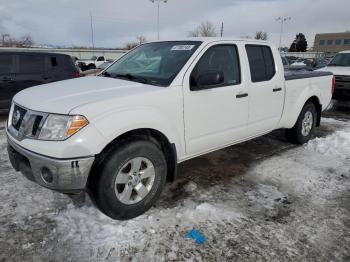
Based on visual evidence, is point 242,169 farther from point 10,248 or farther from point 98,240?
point 10,248

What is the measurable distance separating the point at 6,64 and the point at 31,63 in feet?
1.88

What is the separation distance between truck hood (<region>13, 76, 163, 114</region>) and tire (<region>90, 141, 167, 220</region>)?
0.52m

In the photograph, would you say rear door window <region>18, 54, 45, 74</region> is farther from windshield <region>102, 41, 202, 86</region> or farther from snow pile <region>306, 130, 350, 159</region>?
snow pile <region>306, 130, 350, 159</region>

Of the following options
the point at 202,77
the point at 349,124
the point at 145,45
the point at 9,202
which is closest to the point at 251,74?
the point at 202,77

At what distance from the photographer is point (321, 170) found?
4465 millimetres

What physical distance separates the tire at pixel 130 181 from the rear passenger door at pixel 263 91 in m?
1.72

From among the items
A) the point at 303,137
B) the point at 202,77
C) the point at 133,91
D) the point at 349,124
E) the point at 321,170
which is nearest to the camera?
the point at 133,91

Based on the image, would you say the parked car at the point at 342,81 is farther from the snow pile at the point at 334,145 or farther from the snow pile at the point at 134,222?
the snow pile at the point at 134,222

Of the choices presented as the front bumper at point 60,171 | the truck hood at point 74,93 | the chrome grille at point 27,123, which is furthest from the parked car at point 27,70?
the front bumper at point 60,171

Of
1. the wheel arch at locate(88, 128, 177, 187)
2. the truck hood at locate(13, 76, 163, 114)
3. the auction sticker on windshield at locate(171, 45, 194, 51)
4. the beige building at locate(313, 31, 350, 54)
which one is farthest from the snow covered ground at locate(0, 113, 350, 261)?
the beige building at locate(313, 31, 350, 54)

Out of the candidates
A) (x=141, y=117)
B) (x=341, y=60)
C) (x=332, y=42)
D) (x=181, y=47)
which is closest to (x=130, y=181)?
(x=141, y=117)

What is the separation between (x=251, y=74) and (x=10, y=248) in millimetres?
3366

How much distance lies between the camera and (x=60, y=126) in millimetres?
2580

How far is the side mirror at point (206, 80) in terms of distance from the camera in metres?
3.29
